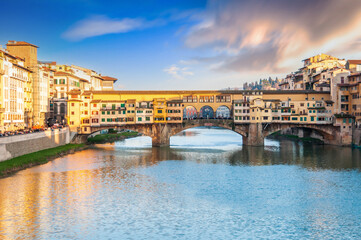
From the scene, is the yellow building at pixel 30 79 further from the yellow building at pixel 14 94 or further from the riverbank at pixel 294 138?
the riverbank at pixel 294 138

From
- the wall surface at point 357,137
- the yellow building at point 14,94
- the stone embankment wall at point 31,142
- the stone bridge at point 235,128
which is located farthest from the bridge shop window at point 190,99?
the wall surface at point 357,137

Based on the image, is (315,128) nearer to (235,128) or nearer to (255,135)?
(255,135)

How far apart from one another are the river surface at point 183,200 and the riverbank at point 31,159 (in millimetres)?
1083

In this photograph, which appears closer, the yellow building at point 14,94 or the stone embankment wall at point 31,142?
the stone embankment wall at point 31,142

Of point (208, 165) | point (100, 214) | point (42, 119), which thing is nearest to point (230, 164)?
point (208, 165)

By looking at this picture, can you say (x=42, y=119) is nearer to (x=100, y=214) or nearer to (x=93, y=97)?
(x=93, y=97)

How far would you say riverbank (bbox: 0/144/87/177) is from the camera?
35434 mm

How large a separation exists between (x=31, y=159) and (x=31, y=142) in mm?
4561

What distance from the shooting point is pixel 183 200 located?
91.8ft

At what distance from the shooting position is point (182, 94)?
6756 centimetres

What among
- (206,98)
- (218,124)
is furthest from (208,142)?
(218,124)

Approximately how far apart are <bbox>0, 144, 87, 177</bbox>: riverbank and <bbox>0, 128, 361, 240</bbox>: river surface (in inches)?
42.6

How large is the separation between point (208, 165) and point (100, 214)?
21702mm

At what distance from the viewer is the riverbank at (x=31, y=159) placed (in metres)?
35.4
